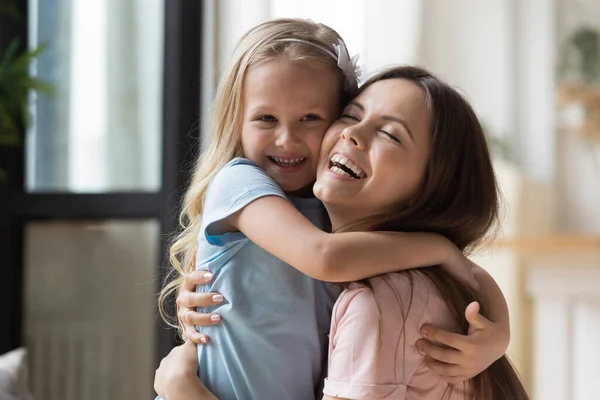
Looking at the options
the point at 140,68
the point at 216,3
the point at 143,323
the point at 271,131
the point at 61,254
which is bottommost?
the point at 143,323

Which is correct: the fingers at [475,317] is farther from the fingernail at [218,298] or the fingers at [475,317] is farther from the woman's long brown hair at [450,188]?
the fingernail at [218,298]

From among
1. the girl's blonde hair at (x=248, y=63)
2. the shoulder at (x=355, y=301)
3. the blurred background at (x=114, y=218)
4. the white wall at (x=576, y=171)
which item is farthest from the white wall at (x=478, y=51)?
the shoulder at (x=355, y=301)

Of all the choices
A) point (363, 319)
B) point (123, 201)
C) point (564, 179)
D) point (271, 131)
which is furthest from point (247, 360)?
point (564, 179)

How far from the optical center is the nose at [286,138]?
4.94ft

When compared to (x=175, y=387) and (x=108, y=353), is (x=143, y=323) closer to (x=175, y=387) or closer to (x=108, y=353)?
(x=108, y=353)

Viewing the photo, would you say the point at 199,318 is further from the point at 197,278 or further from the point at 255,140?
the point at 255,140

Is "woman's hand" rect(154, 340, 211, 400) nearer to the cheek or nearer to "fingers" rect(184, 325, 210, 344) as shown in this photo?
"fingers" rect(184, 325, 210, 344)

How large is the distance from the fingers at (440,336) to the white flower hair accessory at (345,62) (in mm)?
461

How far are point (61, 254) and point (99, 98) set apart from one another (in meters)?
0.66

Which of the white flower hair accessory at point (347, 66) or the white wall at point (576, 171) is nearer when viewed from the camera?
the white flower hair accessory at point (347, 66)

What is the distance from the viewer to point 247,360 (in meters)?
1.41

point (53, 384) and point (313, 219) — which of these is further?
point (53, 384)

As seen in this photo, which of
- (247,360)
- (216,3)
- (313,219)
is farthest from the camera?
(216,3)

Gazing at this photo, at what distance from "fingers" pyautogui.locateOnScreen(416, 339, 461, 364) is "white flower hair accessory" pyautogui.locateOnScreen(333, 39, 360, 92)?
1.58 feet
